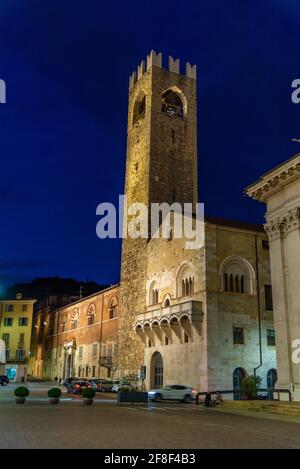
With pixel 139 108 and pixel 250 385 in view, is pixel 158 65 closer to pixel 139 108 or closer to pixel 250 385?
pixel 139 108

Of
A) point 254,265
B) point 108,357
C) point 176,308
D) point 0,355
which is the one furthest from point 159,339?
point 0,355

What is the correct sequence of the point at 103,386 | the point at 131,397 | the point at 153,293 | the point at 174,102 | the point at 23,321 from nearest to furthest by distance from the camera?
the point at 131,397, the point at 153,293, the point at 103,386, the point at 174,102, the point at 23,321

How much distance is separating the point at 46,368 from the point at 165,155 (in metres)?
46.8

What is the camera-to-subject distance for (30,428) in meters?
13.0

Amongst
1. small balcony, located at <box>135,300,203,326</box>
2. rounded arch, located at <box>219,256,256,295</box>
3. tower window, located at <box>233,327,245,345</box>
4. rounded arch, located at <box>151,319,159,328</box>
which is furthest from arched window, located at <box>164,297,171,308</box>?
tower window, located at <box>233,327,245,345</box>

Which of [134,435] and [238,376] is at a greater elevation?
[238,376]

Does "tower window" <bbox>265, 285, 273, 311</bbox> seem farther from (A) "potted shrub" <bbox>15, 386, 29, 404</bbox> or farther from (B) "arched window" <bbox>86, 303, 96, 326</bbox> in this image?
(B) "arched window" <bbox>86, 303, 96, 326</bbox>

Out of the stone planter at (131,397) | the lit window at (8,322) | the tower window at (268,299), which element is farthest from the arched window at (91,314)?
the lit window at (8,322)

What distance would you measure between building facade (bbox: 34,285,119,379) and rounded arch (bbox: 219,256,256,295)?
18.7 m

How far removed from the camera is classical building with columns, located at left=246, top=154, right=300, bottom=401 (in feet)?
81.5

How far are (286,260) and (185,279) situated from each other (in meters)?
12.8

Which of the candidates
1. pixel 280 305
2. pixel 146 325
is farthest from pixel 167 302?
pixel 280 305

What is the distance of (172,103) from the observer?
5334 centimetres

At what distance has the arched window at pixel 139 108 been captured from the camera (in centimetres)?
5299
